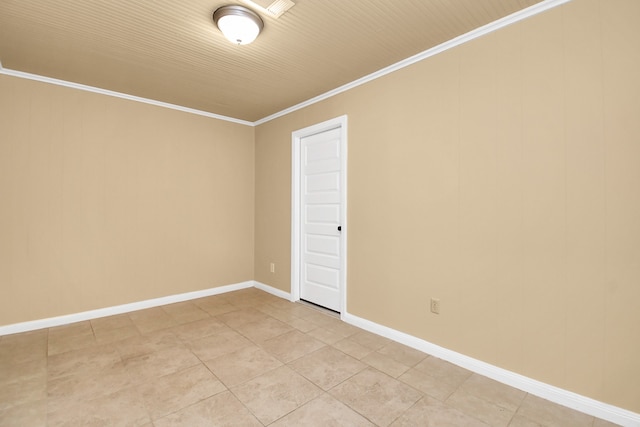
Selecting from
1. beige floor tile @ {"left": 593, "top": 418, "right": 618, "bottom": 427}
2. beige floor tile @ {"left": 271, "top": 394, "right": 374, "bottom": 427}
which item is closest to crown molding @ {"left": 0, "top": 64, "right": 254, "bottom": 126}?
beige floor tile @ {"left": 271, "top": 394, "right": 374, "bottom": 427}

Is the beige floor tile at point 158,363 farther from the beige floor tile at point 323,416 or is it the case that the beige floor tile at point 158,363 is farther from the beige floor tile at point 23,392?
the beige floor tile at point 323,416

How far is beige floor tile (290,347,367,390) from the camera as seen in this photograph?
2182 mm

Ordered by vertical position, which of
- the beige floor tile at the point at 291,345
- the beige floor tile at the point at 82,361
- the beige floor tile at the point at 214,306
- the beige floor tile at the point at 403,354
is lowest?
the beige floor tile at the point at 403,354

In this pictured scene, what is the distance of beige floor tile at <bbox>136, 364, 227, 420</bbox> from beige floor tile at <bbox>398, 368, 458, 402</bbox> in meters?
1.33

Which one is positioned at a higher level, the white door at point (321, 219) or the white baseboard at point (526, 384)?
the white door at point (321, 219)

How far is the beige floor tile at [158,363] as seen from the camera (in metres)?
2.26

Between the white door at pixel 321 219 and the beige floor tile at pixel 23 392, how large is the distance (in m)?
2.55

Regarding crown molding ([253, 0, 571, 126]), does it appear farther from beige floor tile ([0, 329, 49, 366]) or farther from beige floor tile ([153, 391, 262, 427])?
beige floor tile ([0, 329, 49, 366])

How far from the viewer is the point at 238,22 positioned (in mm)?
2049

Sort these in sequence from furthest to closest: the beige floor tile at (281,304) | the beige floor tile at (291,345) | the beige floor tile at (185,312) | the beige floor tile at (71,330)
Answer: the beige floor tile at (281,304), the beige floor tile at (185,312), the beige floor tile at (71,330), the beige floor tile at (291,345)

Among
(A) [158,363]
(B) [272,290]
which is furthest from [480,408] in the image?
(B) [272,290]

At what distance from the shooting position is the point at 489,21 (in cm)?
217

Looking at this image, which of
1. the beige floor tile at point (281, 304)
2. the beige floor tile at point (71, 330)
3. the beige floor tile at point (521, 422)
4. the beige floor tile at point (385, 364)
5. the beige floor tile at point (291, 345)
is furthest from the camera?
the beige floor tile at point (281, 304)

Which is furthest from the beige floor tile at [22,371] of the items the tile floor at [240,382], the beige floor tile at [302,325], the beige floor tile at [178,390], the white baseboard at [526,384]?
the white baseboard at [526,384]
